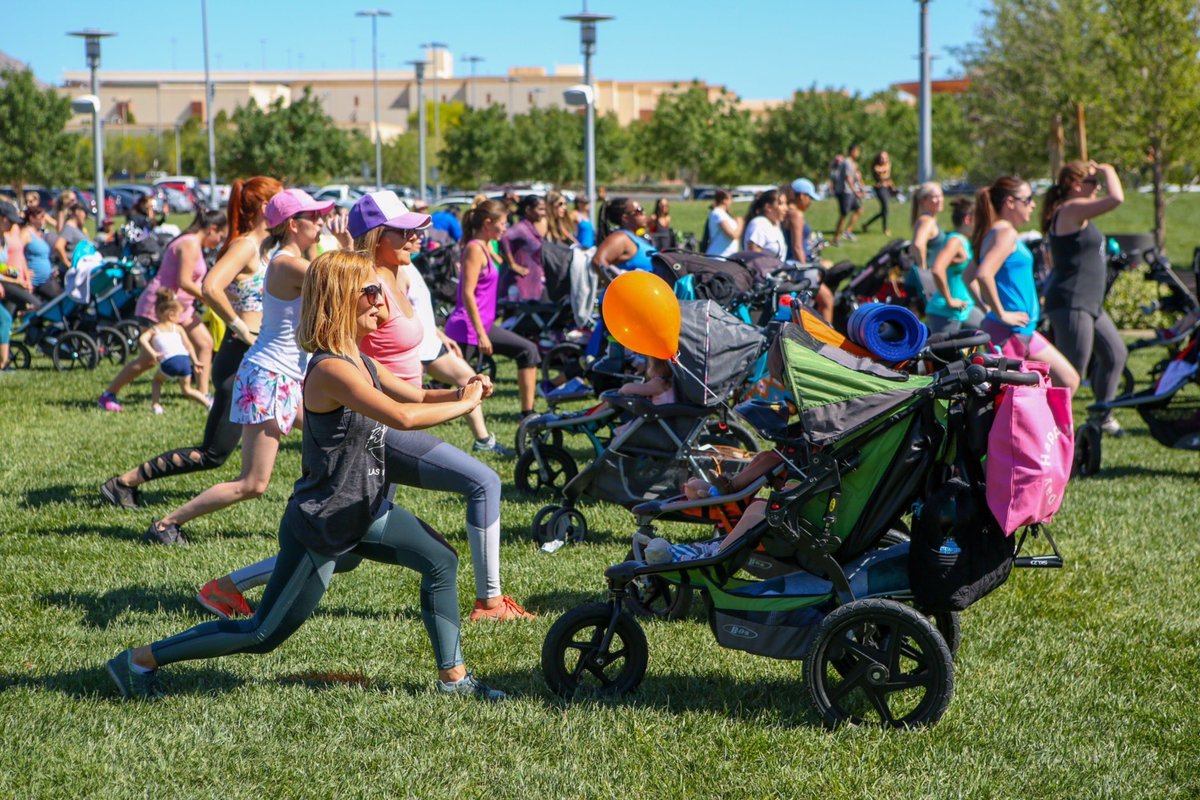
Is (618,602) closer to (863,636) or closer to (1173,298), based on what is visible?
(863,636)

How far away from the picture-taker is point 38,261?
1695 cm

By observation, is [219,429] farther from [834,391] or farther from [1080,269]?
[1080,269]

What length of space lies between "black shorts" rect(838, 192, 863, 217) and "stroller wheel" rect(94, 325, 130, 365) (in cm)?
1660

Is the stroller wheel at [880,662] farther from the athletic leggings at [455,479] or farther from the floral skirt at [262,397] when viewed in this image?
the floral skirt at [262,397]

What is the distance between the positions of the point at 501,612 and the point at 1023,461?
2.46 meters

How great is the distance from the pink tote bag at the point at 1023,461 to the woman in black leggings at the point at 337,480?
1.75m

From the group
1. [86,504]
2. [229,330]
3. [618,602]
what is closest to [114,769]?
[618,602]

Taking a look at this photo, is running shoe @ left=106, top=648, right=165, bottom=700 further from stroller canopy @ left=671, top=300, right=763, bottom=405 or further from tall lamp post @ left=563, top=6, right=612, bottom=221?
tall lamp post @ left=563, top=6, right=612, bottom=221

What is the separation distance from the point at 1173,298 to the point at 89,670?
39.3 feet

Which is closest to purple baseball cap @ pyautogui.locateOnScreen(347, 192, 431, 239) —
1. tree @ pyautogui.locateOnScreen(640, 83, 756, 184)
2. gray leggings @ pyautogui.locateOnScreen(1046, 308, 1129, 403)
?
gray leggings @ pyautogui.locateOnScreen(1046, 308, 1129, 403)

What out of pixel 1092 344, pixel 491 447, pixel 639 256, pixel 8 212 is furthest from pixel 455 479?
pixel 8 212

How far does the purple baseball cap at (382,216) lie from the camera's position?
5.92m

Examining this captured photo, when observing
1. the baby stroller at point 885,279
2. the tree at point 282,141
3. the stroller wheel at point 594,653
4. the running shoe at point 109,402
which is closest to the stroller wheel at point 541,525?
the stroller wheel at point 594,653

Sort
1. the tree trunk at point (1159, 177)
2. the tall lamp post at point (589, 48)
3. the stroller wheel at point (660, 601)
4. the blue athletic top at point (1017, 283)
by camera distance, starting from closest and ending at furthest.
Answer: the stroller wheel at point (660, 601) < the blue athletic top at point (1017, 283) < the tall lamp post at point (589, 48) < the tree trunk at point (1159, 177)
